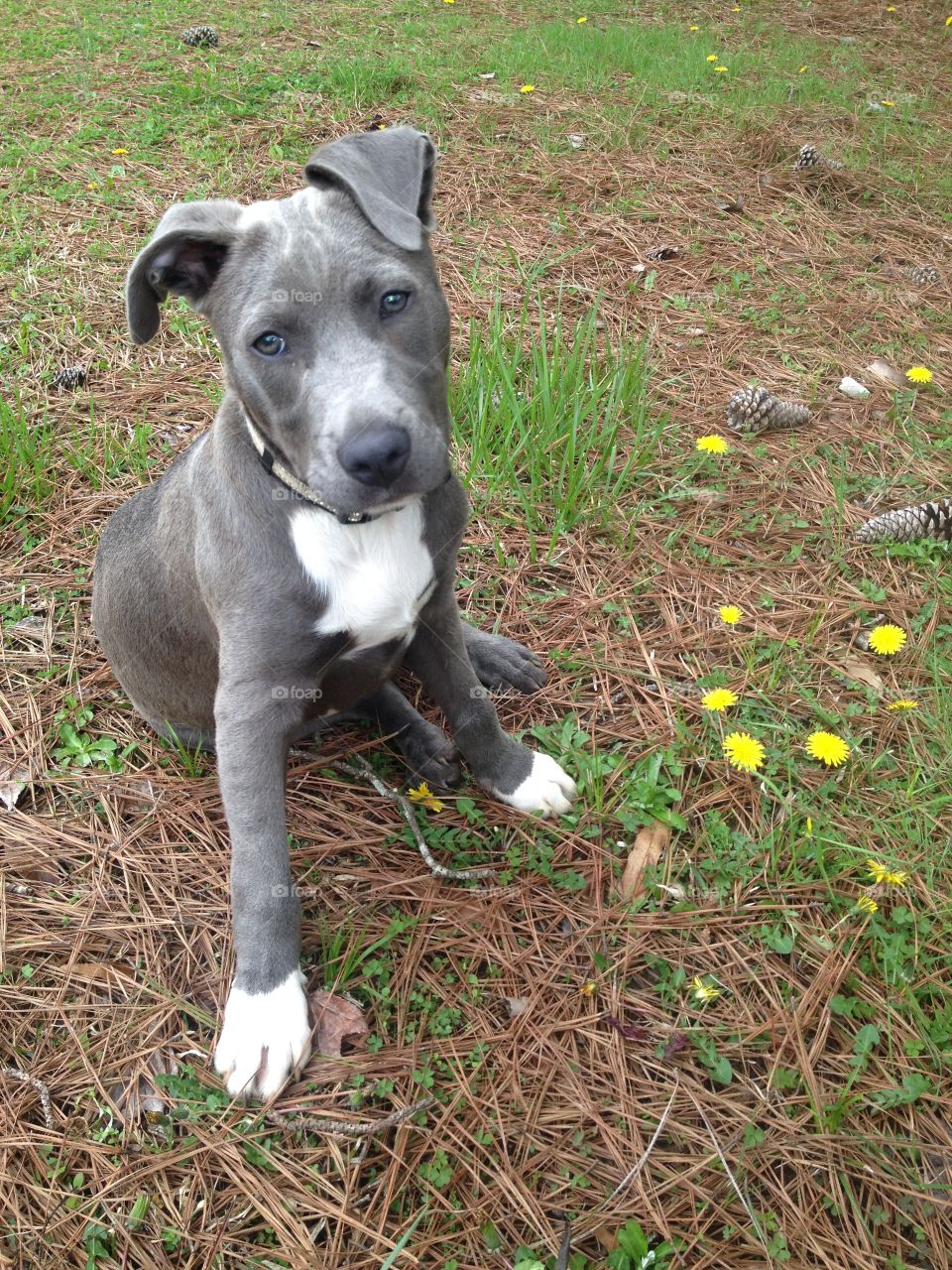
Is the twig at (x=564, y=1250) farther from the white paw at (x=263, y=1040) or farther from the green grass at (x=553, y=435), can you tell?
the green grass at (x=553, y=435)

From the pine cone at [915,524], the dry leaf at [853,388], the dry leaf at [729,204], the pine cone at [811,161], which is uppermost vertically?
the pine cone at [811,161]

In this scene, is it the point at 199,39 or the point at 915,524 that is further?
the point at 199,39

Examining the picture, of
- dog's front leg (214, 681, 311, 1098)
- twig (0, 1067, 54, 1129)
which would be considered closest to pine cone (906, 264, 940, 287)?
dog's front leg (214, 681, 311, 1098)

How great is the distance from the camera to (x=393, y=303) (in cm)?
216

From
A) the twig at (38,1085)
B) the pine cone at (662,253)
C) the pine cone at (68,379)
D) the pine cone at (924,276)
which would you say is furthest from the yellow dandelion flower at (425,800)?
the pine cone at (924,276)

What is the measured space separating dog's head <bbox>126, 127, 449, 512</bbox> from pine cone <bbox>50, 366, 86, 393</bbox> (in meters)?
2.19

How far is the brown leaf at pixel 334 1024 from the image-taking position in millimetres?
2229

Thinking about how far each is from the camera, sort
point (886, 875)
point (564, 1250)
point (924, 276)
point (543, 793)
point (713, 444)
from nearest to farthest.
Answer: point (564, 1250)
point (886, 875)
point (543, 793)
point (713, 444)
point (924, 276)

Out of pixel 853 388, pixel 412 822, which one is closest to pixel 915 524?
pixel 853 388

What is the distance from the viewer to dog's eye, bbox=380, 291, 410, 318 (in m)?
2.14

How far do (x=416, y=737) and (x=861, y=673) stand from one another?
57.3 inches

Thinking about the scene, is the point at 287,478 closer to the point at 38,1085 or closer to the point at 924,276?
the point at 38,1085

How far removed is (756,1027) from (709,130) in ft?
19.7

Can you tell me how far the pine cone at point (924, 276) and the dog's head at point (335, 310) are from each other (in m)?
3.66
